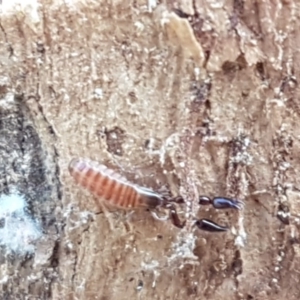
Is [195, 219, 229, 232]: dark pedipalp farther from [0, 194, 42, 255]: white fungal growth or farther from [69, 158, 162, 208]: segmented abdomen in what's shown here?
[0, 194, 42, 255]: white fungal growth

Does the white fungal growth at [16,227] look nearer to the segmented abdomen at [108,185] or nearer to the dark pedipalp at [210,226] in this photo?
the segmented abdomen at [108,185]

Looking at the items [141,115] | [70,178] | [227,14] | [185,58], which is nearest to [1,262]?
[70,178]

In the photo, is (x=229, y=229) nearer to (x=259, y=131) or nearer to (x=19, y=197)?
(x=259, y=131)

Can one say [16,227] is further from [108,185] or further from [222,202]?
[222,202]

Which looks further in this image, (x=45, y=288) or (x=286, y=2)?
(x=45, y=288)

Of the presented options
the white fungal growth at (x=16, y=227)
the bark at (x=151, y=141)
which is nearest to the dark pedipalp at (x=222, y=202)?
the bark at (x=151, y=141)

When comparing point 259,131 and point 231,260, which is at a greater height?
point 259,131
